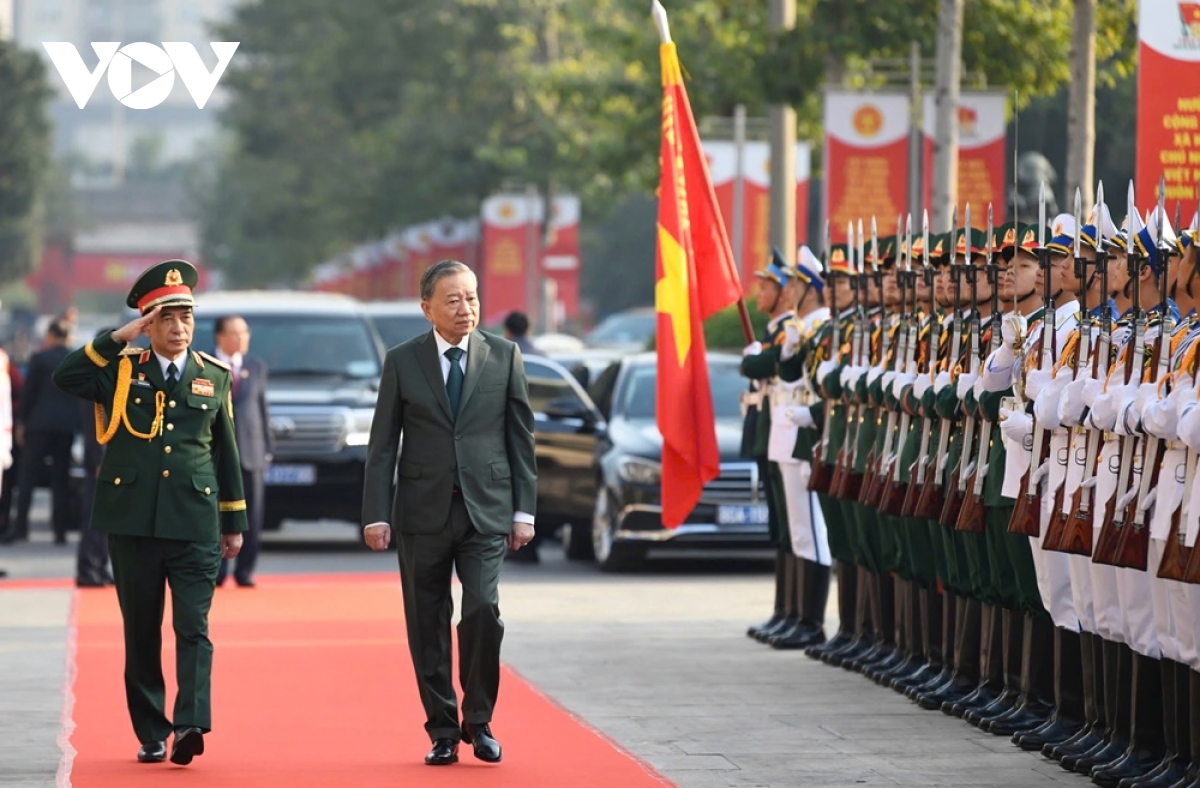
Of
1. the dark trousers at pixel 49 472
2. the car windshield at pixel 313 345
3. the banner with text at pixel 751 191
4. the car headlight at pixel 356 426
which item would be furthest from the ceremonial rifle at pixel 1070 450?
the banner with text at pixel 751 191

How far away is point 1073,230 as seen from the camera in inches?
404

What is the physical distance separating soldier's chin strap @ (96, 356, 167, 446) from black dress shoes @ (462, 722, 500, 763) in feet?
5.15

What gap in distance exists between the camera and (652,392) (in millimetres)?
19734

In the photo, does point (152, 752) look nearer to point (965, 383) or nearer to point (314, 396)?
point (965, 383)

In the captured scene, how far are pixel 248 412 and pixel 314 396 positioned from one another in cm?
384

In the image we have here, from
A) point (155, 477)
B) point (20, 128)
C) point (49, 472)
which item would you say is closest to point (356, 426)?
point (49, 472)

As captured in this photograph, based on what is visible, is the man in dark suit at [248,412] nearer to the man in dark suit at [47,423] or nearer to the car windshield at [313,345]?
the car windshield at [313,345]

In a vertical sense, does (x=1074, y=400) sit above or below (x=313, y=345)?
above

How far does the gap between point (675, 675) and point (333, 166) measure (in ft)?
185

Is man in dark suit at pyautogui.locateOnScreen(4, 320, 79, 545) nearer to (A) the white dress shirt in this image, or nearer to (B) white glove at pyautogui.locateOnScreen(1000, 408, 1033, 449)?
(A) the white dress shirt

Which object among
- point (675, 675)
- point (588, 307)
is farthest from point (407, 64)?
point (675, 675)

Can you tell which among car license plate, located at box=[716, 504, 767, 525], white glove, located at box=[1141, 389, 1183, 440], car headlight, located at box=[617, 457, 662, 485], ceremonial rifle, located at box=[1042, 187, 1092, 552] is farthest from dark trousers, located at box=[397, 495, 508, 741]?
car headlight, located at box=[617, 457, 662, 485]

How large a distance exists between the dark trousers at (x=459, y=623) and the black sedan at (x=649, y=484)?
27.2 ft

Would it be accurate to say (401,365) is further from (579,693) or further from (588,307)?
(588,307)
